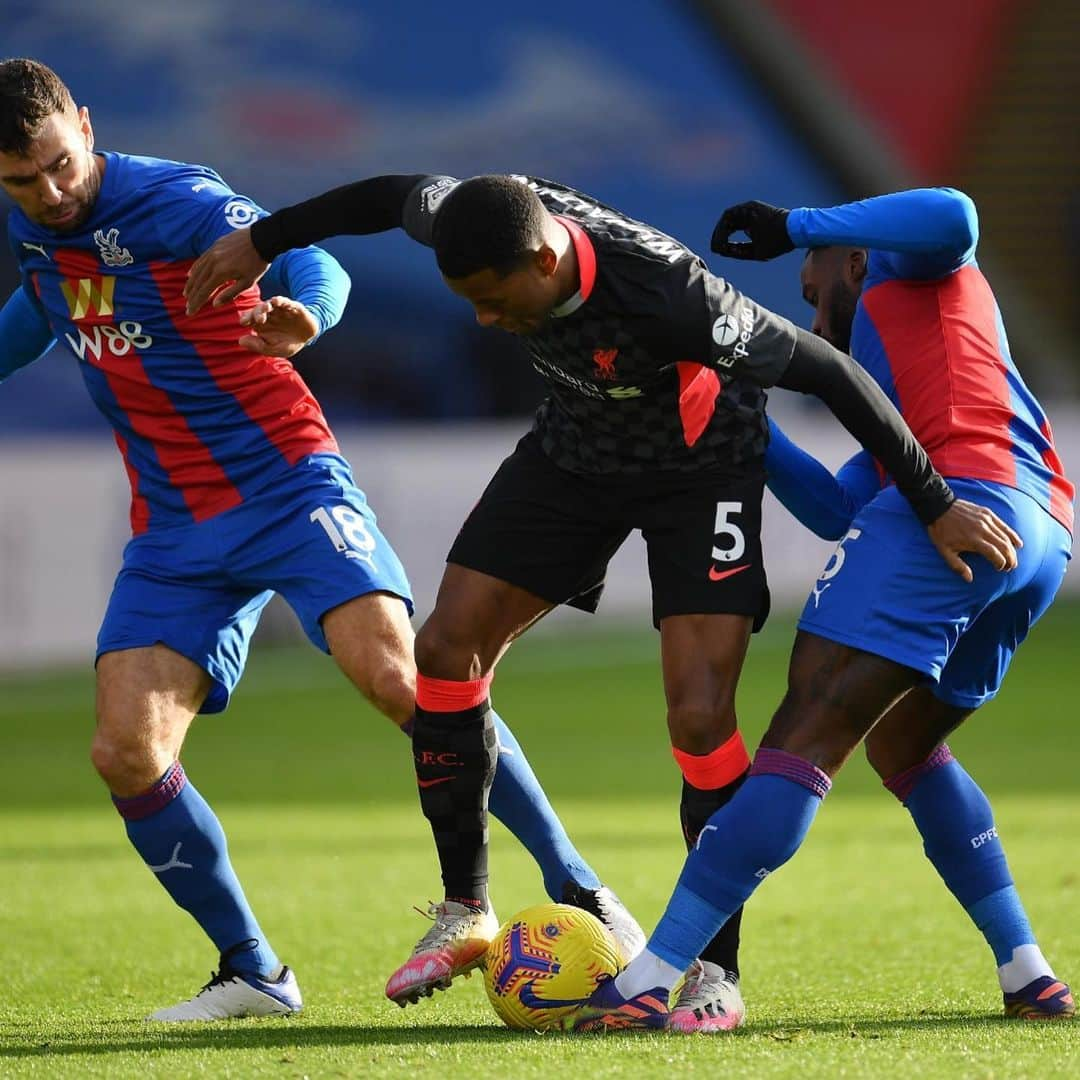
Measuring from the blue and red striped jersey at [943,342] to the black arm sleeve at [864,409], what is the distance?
0.76 feet

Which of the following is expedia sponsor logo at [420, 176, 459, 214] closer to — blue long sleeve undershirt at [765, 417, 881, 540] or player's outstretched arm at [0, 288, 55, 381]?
blue long sleeve undershirt at [765, 417, 881, 540]

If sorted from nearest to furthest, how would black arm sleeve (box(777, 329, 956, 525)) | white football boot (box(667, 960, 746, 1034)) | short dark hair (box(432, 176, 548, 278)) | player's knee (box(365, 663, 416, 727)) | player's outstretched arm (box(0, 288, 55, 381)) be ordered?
short dark hair (box(432, 176, 548, 278))
black arm sleeve (box(777, 329, 956, 525))
white football boot (box(667, 960, 746, 1034))
player's knee (box(365, 663, 416, 727))
player's outstretched arm (box(0, 288, 55, 381))

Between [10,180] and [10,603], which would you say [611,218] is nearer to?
[10,180]

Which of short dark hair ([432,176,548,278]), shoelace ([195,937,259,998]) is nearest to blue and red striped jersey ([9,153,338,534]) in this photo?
shoelace ([195,937,259,998])

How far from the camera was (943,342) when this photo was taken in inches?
166

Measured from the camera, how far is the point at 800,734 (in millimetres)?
3949

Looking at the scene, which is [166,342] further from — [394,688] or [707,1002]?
[707,1002]

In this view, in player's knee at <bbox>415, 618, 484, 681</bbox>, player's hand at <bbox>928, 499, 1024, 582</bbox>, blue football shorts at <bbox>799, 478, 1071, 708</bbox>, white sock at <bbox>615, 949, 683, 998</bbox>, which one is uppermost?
player's hand at <bbox>928, 499, 1024, 582</bbox>

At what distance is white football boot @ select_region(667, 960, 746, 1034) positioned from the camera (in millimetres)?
3982

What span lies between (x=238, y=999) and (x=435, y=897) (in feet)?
6.68

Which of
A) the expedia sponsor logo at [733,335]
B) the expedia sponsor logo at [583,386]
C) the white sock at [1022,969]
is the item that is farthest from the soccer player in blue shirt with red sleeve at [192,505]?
the expedia sponsor logo at [733,335]

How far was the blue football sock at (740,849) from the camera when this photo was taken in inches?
153

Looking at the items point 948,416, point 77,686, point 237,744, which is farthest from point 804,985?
point 77,686

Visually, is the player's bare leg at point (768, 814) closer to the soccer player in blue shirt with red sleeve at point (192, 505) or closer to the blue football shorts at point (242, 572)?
the soccer player in blue shirt with red sleeve at point (192, 505)
